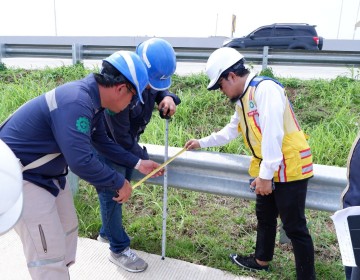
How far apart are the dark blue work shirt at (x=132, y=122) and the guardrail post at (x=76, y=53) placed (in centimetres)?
529

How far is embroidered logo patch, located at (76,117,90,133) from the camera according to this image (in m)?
1.85

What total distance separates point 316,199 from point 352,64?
4.46 m

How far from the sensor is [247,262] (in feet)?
9.04

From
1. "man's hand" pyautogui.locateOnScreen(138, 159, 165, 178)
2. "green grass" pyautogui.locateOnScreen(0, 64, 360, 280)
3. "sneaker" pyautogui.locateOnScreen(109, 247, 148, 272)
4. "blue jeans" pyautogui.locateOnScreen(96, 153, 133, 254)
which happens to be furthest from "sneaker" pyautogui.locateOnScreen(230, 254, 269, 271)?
"man's hand" pyautogui.locateOnScreen(138, 159, 165, 178)

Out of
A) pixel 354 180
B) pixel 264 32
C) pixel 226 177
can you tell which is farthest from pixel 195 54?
pixel 264 32

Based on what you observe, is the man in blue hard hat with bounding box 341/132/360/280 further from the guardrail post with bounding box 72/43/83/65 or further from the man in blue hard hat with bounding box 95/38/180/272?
the guardrail post with bounding box 72/43/83/65

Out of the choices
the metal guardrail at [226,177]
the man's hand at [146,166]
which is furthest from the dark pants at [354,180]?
the man's hand at [146,166]

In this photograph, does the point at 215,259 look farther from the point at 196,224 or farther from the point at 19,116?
the point at 19,116

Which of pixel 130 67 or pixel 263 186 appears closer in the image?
pixel 130 67

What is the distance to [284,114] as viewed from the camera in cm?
230

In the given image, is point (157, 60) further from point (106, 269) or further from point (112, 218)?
point (106, 269)

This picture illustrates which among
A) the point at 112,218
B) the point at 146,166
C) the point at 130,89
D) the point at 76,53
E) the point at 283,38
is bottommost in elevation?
the point at 112,218

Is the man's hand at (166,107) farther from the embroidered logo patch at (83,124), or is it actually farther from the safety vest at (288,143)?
the embroidered logo patch at (83,124)

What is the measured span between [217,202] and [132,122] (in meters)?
1.43
